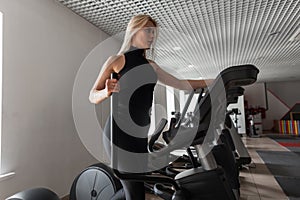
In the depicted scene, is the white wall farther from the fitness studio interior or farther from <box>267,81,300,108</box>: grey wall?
<box>267,81,300,108</box>: grey wall

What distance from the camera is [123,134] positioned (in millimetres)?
997

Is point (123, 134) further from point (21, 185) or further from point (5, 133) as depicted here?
point (21, 185)

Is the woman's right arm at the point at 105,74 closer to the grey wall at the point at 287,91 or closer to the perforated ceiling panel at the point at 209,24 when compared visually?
the perforated ceiling panel at the point at 209,24

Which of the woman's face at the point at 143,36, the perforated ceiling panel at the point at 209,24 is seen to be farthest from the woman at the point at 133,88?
the perforated ceiling panel at the point at 209,24

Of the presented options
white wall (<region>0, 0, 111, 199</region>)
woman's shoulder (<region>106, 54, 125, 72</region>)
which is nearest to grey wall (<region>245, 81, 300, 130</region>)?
white wall (<region>0, 0, 111, 199</region>)

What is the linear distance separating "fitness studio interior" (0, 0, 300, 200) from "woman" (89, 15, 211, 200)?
0.08m

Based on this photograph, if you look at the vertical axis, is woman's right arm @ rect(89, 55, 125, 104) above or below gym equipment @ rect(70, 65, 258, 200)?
above

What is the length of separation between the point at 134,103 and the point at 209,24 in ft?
7.47

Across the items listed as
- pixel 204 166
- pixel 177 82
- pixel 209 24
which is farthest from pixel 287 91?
pixel 204 166

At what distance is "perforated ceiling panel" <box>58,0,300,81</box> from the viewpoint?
Result: 2.29 meters

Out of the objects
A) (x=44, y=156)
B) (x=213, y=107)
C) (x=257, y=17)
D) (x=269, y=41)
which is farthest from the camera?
(x=269, y=41)

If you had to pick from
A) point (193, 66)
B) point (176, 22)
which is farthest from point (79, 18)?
point (193, 66)

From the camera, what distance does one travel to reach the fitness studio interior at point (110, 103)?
1.12 m

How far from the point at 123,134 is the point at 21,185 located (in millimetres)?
1293
